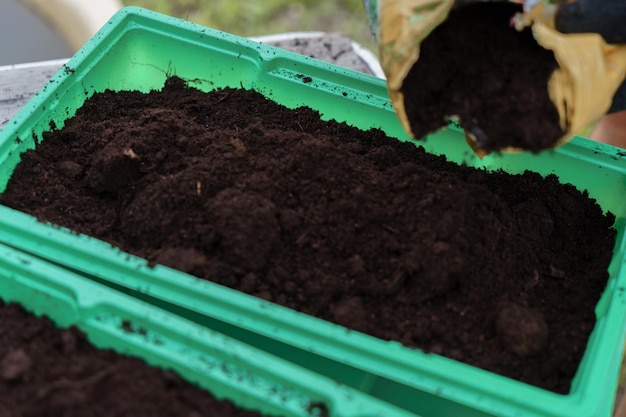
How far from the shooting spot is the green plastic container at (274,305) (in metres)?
0.96

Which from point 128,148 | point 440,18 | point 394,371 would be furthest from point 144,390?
point 440,18

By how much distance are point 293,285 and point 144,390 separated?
0.29 metres

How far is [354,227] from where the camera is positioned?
1.12 metres

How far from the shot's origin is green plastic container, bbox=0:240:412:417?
0.93 m

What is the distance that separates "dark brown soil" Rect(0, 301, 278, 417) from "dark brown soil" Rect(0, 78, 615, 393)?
19cm

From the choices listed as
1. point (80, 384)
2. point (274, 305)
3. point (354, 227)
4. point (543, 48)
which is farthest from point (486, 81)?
point (80, 384)

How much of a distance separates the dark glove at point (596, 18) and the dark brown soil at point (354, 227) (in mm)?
320

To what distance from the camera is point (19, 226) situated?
3.57 feet

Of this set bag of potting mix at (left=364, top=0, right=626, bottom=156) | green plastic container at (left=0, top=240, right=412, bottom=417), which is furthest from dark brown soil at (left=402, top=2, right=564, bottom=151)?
green plastic container at (left=0, top=240, right=412, bottom=417)

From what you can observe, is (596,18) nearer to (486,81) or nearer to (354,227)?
(486,81)

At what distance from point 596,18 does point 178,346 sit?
2.69 feet

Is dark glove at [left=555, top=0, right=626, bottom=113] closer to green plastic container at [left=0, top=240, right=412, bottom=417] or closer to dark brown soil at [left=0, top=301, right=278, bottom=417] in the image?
green plastic container at [left=0, top=240, right=412, bottom=417]

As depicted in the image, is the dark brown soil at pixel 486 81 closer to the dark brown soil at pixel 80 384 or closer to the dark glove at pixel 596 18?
the dark glove at pixel 596 18

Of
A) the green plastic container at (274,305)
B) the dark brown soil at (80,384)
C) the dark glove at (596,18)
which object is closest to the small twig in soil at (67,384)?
the dark brown soil at (80,384)
